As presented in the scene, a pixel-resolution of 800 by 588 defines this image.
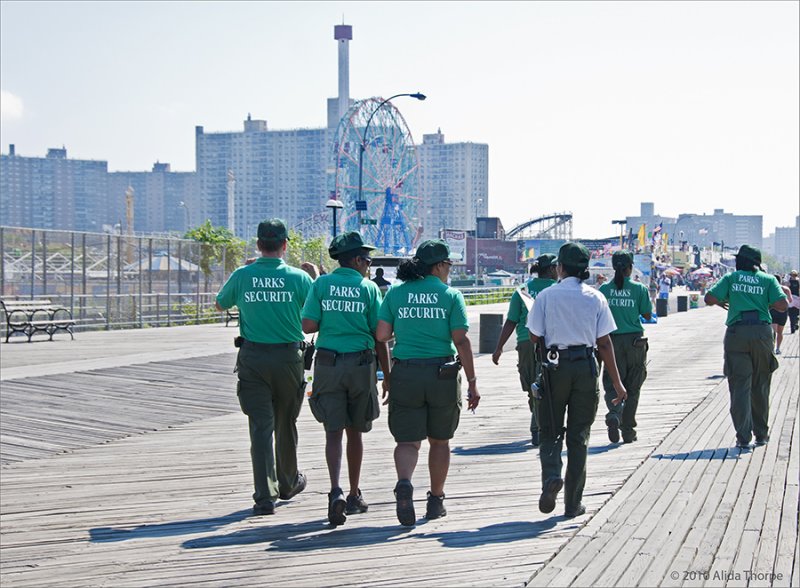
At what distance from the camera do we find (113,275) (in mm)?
30281

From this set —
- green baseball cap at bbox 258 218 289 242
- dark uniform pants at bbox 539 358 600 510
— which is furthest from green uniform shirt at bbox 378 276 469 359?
green baseball cap at bbox 258 218 289 242

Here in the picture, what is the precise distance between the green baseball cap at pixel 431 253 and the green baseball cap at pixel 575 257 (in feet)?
2.76

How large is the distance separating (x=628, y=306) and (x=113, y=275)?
22438mm

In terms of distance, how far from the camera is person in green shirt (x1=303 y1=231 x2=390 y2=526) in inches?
270

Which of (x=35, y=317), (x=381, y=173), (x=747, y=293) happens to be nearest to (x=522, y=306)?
(x=747, y=293)

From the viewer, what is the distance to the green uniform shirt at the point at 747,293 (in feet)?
32.6

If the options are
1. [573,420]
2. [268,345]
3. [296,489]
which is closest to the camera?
[573,420]

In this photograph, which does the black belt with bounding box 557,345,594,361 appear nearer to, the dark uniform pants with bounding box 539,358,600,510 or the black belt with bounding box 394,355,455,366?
the dark uniform pants with bounding box 539,358,600,510

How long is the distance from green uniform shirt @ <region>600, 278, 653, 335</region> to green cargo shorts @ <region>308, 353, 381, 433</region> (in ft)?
13.5

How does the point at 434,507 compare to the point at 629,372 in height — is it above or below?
below

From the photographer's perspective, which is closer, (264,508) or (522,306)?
(264,508)

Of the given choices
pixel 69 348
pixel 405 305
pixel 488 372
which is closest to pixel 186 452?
pixel 405 305

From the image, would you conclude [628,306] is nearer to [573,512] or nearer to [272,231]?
[573,512]

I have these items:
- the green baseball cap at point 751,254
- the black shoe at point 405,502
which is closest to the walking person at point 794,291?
the green baseball cap at point 751,254
